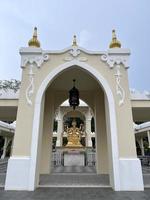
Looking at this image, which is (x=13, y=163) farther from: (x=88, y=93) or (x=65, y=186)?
(x=88, y=93)

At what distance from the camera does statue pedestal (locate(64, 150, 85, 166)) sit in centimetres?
1086

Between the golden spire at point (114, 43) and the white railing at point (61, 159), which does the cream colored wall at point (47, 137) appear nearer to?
the golden spire at point (114, 43)

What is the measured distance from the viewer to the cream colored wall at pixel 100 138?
21.5 feet

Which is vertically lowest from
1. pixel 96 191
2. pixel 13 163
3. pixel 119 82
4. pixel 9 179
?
pixel 96 191

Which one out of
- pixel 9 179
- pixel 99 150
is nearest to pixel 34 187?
pixel 9 179

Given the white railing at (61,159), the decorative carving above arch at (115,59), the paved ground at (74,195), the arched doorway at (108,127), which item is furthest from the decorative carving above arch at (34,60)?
the white railing at (61,159)

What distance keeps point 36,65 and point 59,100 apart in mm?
2606

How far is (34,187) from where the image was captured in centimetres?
418

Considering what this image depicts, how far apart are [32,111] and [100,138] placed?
320cm

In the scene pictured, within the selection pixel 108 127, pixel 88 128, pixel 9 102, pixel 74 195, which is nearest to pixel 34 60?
pixel 9 102

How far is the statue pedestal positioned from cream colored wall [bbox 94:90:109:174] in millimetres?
4552

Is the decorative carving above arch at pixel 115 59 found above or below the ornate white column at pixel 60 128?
above

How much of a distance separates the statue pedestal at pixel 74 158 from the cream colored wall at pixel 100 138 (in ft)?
14.9

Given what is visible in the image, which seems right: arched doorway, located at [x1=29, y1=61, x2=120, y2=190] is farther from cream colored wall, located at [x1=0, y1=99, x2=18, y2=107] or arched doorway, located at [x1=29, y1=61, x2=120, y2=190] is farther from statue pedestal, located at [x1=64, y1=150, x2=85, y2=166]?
statue pedestal, located at [x1=64, y1=150, x2=85, y2=166]
